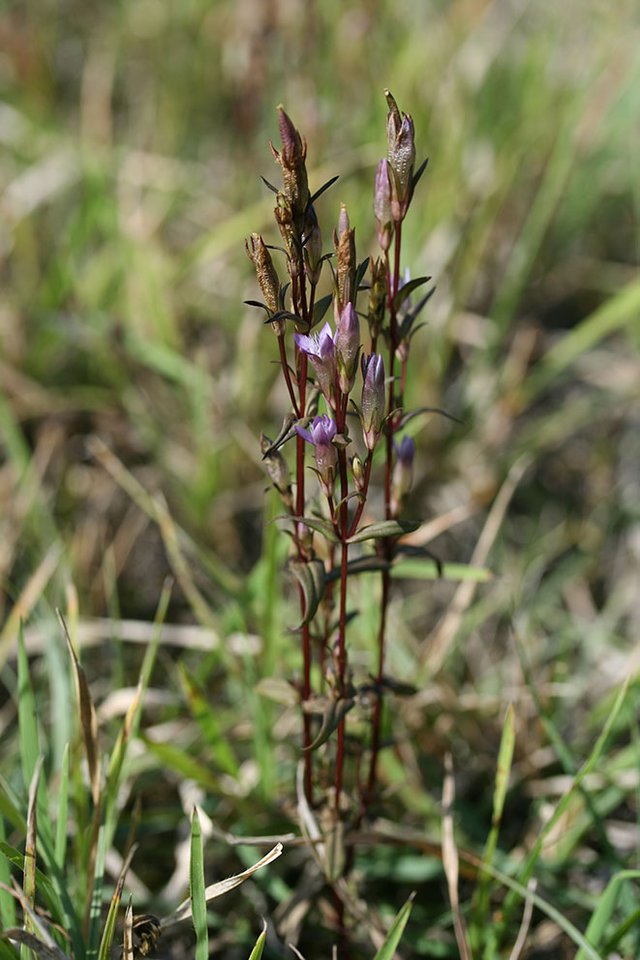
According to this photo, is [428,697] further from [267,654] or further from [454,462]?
[454,462]

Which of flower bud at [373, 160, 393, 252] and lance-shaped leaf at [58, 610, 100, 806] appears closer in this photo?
flower bud at [373, 160, 393, 252]

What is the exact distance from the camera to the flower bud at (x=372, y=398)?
121 centimetres

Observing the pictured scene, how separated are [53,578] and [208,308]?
3.48 feet

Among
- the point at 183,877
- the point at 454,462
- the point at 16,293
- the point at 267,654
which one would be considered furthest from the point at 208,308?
the point at 183,877

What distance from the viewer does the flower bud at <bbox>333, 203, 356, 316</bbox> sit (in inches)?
44.9

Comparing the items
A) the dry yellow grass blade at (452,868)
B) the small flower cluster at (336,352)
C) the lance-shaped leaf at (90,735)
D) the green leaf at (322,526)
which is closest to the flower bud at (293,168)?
the small flower cluster at (336,352)

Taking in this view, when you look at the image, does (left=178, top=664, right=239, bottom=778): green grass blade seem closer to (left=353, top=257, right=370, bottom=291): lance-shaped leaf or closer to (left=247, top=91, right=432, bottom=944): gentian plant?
(left=247, top=91, right=432, bottom=944): gentian plant

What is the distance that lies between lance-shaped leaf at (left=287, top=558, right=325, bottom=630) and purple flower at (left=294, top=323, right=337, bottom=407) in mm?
259

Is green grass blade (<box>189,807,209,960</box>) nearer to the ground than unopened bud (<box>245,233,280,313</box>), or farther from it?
nearer to the ground

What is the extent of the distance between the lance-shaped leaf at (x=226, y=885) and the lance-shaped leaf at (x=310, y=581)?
0.32 metres

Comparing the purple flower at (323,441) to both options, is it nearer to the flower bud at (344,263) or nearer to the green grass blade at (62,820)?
the flower bud at (344,263)

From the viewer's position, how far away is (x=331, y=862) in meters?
1.49

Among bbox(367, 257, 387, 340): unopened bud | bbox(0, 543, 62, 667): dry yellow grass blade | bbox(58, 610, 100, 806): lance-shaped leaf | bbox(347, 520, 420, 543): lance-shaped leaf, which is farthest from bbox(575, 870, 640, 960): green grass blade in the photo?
bbox(0, 543, 62, 667): dry yellow grass blade

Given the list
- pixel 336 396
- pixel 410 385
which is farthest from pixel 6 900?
pixel 410 385
